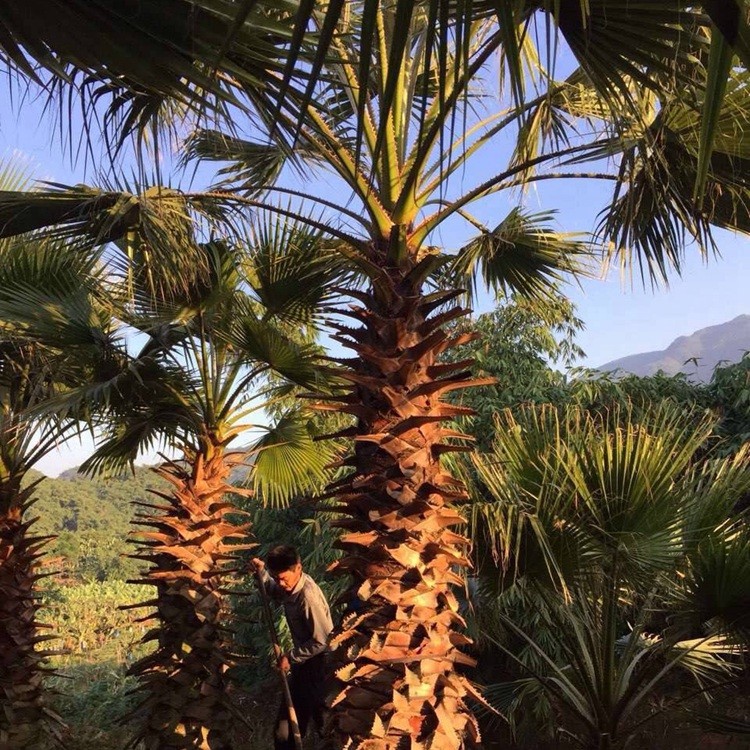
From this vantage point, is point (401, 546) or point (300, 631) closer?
point (401, 546)

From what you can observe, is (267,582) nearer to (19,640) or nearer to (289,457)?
(19,640)

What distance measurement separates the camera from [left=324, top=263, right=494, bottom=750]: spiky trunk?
352cm

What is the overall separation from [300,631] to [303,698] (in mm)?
566

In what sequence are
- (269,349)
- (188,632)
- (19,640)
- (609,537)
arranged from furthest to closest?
(269,349)
(19,640)
(188,632)
(609,537)

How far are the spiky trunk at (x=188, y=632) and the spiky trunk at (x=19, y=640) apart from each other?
1063 mm

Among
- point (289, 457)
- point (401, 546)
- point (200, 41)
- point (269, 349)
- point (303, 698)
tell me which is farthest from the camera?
point (289, 457)

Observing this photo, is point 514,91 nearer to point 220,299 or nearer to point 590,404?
point 220,299

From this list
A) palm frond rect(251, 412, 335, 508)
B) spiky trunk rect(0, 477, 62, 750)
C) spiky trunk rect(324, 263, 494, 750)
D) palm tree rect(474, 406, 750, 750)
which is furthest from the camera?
palm frond rect(251, 412, 335, 508)

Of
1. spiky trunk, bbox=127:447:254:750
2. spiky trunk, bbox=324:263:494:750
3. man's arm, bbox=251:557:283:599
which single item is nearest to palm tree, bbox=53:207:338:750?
spiky trunk, bbox=127:447:254:750

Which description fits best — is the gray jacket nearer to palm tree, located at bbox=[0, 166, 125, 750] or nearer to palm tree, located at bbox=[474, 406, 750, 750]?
palm tree, located at bbox=[474, 406, 750, 750]

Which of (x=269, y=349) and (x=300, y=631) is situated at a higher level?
(x=269, y=349)

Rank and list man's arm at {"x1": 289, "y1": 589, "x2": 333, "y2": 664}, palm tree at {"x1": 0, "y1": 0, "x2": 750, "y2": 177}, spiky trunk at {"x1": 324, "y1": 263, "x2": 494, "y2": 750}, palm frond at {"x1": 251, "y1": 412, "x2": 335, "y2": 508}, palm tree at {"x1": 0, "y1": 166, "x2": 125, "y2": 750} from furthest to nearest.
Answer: palm frond at {"x1": 251, "y1": 412, "x2": 335, "y2": 508}, palm tree at {"x1": 0, "y1": 166, "x2": 125, "y2": 750}, man's arm at {"x1": 289, "y1": 589, "x2": 333, "y2": 664}, spiky trunk at {"x1": 324, "y1": 263, "x2": 494, "y2": 750}, palm tree at {"x1": 0, "y1": 0, "x2": 750, "y2": 177}

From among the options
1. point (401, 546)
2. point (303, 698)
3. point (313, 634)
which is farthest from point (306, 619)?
point (401, 546)

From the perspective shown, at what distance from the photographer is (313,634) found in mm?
5016
